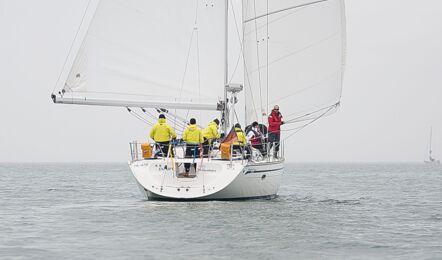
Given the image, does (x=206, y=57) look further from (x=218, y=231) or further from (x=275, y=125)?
(x=218, y=231)

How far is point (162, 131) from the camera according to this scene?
19.0 meters

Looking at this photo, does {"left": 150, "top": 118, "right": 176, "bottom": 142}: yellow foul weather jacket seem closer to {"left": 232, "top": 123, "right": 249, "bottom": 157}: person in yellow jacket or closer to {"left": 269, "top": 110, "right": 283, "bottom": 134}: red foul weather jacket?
{"left": 232, "top": 123, "right": 249, "bottom": 157}: person in yellow jacket

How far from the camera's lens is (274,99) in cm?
2312

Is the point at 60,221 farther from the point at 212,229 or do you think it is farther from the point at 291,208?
the point at 291,208

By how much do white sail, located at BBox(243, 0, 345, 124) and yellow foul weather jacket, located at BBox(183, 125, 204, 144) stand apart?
4.51 metres

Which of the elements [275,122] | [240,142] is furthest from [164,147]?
[275,122]

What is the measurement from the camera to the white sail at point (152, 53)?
18734 mm

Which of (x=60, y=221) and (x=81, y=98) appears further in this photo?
(x=81, y=98)

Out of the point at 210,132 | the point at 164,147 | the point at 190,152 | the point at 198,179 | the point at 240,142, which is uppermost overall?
the point at 210,132

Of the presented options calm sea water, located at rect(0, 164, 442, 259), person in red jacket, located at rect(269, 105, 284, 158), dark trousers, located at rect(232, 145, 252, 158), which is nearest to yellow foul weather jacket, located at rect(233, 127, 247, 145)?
dark trousers, located at rect(232, 145, 252, 158)

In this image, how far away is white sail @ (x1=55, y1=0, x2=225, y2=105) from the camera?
61.5 feet

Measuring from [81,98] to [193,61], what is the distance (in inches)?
141

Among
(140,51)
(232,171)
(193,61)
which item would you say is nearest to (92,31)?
(140,51)

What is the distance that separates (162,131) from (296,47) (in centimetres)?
616
